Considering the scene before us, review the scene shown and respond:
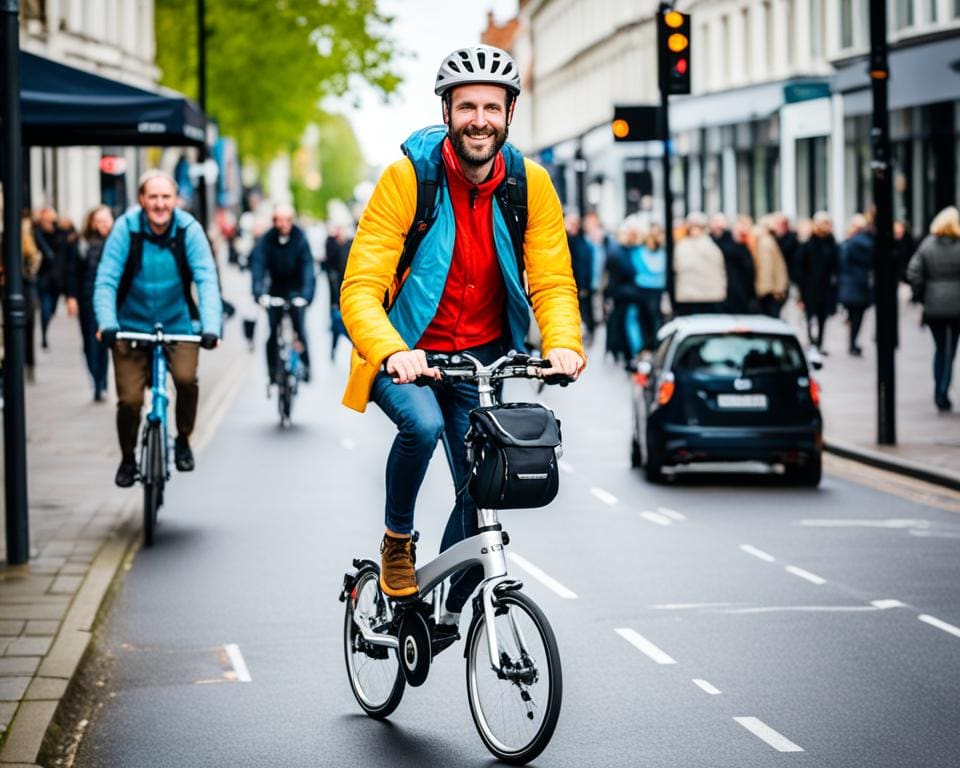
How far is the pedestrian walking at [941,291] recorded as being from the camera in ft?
65.6

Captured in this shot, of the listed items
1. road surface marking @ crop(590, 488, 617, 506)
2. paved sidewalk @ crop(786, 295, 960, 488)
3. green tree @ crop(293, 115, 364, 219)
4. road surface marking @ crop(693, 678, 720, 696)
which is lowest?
road surface marking @ crop(693, 678, 720, 696)

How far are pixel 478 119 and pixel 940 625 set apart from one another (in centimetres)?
384

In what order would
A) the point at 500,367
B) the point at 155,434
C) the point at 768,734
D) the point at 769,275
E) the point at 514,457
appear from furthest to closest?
the point at 769,275 < the point at 155,434 < the point at 768,734 < the point at 500,367 < the point at 514,457

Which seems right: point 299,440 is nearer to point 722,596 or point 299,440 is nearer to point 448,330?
point 722,596

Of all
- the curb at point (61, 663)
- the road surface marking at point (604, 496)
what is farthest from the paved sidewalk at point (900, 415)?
the curb at point (61, 663)

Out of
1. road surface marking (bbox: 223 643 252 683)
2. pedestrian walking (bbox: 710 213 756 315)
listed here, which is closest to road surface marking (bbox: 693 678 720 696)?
road surface marking (bbox: 223 643 252 683)

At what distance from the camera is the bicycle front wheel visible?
626 centimetres

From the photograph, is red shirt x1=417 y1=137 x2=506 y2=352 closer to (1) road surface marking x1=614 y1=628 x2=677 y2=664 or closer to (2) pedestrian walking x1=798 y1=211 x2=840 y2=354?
(1) road surface marking x1=614 y1=628 x2=677 y2=664

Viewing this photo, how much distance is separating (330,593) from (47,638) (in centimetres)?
188

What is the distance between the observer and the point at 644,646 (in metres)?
8.80

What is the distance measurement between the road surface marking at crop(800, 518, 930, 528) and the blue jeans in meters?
6.11

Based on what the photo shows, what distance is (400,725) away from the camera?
736 cm

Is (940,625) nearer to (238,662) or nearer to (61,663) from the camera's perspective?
(238,662)

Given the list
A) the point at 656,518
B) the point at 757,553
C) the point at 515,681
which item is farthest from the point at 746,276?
the point at 515,681
